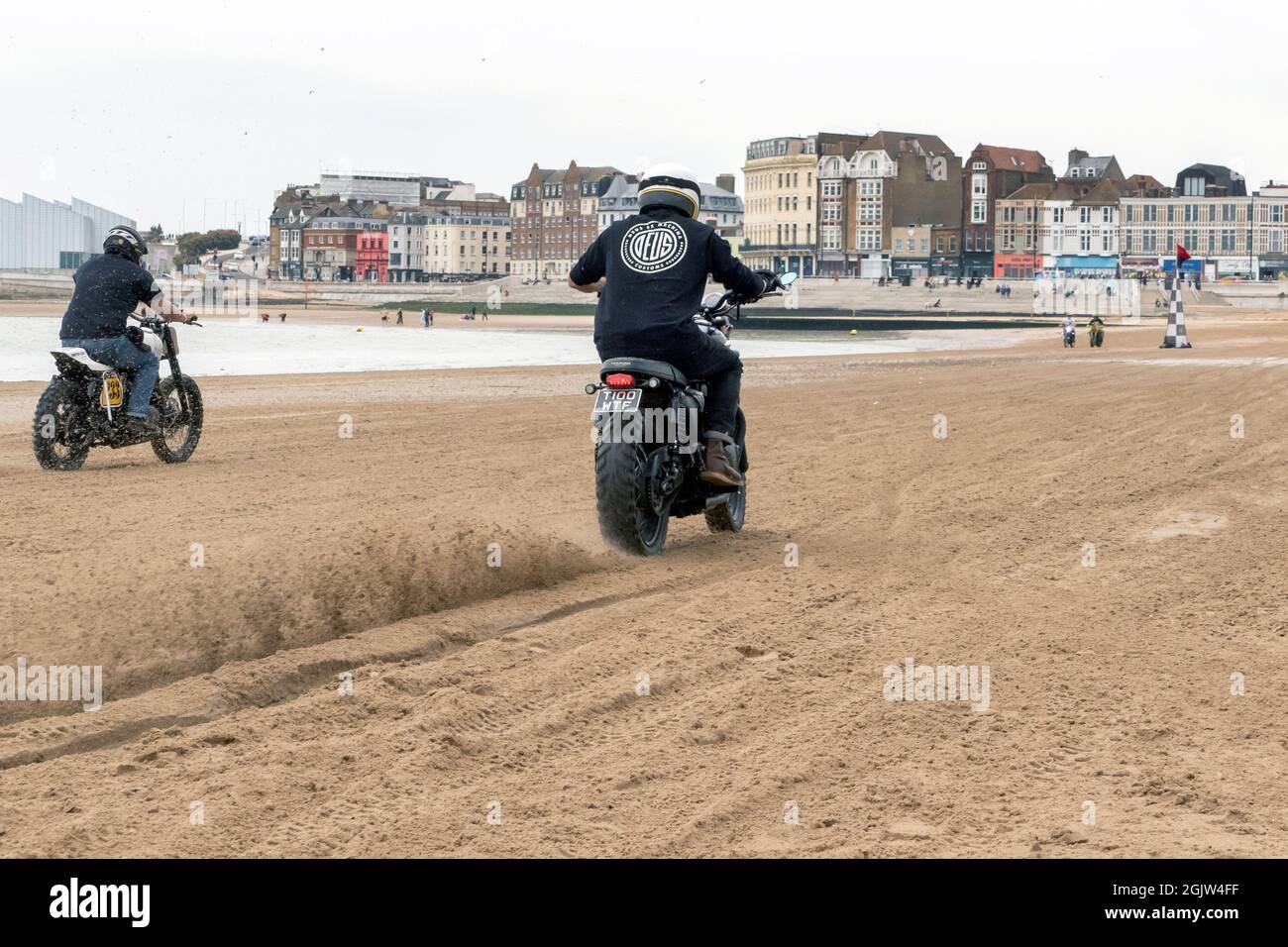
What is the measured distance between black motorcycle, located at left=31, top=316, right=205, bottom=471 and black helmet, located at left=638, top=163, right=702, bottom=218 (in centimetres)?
580

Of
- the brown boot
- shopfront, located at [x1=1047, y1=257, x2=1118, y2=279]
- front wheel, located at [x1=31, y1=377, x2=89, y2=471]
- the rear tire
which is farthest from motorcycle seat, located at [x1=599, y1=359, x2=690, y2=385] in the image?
shopfront, located at [x1=1047, y1=257, x2=1118, y2=279]

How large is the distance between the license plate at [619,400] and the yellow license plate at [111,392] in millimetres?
5959

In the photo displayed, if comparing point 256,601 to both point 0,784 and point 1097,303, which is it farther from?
point 1097,303

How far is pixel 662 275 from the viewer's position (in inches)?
335

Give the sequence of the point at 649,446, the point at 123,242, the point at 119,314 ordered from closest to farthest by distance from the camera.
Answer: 1. the point at 649,446
2. the point at 119,314
3. the point at 123,242

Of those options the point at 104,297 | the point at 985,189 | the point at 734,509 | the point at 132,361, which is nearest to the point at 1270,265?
the point at 985,189

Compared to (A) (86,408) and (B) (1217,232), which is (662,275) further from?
(B) (1217,232)

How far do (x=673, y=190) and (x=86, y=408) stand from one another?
6.21m

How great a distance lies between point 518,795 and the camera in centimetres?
470

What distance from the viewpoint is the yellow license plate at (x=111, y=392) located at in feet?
42.0

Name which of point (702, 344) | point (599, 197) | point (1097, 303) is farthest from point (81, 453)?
point (599, 197)

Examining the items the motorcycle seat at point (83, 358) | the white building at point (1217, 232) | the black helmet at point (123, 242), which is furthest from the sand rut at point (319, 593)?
the white building at point (1217, 232)

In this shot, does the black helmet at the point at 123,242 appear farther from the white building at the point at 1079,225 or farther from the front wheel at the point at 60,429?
the white building at the point at 1079,225

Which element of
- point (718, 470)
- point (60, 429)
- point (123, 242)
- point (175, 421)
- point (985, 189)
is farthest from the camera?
point (985, 189)
